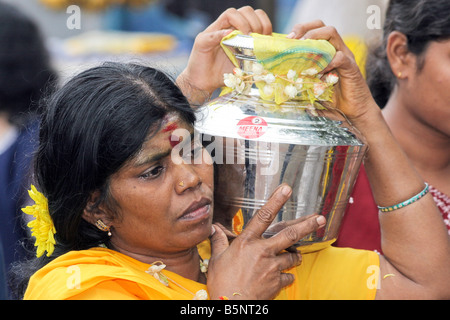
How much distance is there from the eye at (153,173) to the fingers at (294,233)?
0.36 metres

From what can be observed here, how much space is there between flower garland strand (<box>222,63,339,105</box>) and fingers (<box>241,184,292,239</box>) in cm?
25

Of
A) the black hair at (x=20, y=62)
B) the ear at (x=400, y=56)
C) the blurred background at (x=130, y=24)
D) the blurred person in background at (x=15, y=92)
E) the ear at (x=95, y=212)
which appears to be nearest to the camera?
the ear at (x=95, y=212)

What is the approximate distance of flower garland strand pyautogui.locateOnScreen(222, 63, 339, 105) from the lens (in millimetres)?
1577

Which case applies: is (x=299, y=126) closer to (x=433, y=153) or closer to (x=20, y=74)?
(x=433, y=153)

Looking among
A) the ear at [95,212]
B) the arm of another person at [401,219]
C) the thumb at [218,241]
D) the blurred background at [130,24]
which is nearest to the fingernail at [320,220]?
Answer: the thumb at [218,241]

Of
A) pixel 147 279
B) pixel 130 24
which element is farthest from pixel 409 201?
pixel 130 24

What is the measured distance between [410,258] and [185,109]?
34.7 inches

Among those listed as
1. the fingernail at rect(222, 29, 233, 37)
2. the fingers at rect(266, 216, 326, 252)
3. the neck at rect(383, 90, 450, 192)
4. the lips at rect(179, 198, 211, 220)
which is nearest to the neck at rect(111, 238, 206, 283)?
the lips at rect(179, 198, 211, 220)

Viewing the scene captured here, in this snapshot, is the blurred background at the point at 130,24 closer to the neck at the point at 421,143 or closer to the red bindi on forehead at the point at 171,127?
the neck at the point at 421,143

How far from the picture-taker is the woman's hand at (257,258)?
60.9 inches

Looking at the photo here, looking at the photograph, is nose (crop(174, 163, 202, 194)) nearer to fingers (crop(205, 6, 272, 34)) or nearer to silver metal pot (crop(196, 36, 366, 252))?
silver metal pot (crop(196, 36, 366, 252))

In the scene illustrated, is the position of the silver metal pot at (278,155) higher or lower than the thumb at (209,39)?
lower

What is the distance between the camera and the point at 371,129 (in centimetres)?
186
